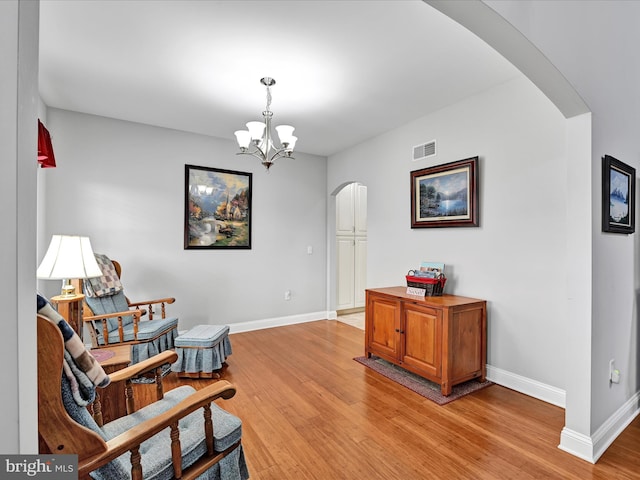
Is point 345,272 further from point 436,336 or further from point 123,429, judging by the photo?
point 123,429

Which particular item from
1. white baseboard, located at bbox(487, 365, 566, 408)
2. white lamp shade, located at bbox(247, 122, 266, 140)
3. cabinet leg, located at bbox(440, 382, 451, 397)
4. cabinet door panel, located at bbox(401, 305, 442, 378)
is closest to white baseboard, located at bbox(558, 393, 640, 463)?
white baseboard, located at bbox(487, 365, 566, 408)

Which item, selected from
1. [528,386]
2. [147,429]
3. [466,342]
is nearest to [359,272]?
[466,342]

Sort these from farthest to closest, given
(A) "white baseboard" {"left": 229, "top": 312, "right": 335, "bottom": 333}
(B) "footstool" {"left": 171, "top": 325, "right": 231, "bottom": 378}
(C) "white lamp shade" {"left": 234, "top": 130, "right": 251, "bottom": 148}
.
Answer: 1. (A) "white baseboard" {"left": 229, "top": 312, "right": 335, "bottom": 333}
2. (B) "footstool" {"left": 171, "top": 325, "right": 231, "bottom": 378}
3. (C) "white lamp shade" {"left": 234, "top": 130, "right": 251, "bottom": 148}

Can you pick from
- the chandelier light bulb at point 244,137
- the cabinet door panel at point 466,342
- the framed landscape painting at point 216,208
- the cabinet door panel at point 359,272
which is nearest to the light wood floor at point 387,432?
the cabinet door panel at point 466,342

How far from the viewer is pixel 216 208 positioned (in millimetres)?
4422

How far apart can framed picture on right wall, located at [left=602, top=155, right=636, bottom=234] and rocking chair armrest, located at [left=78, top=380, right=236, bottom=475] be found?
2433 mm

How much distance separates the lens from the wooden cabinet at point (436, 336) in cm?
270

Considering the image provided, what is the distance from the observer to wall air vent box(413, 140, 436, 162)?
11.7 feet

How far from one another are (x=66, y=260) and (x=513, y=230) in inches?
135

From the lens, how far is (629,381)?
2361 mm

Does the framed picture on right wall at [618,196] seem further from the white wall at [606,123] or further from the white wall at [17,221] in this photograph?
the white wall at [17,221]

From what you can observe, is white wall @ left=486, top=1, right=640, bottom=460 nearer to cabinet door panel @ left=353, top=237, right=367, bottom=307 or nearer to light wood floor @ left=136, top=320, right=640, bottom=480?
light wood floor @ left=136, top=320, right=640, bottom=480

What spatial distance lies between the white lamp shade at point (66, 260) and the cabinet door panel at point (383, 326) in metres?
2.52

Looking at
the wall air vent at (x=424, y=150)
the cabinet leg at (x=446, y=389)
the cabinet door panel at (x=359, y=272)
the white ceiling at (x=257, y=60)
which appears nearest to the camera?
the white ceiling at (x=257, y=60)
